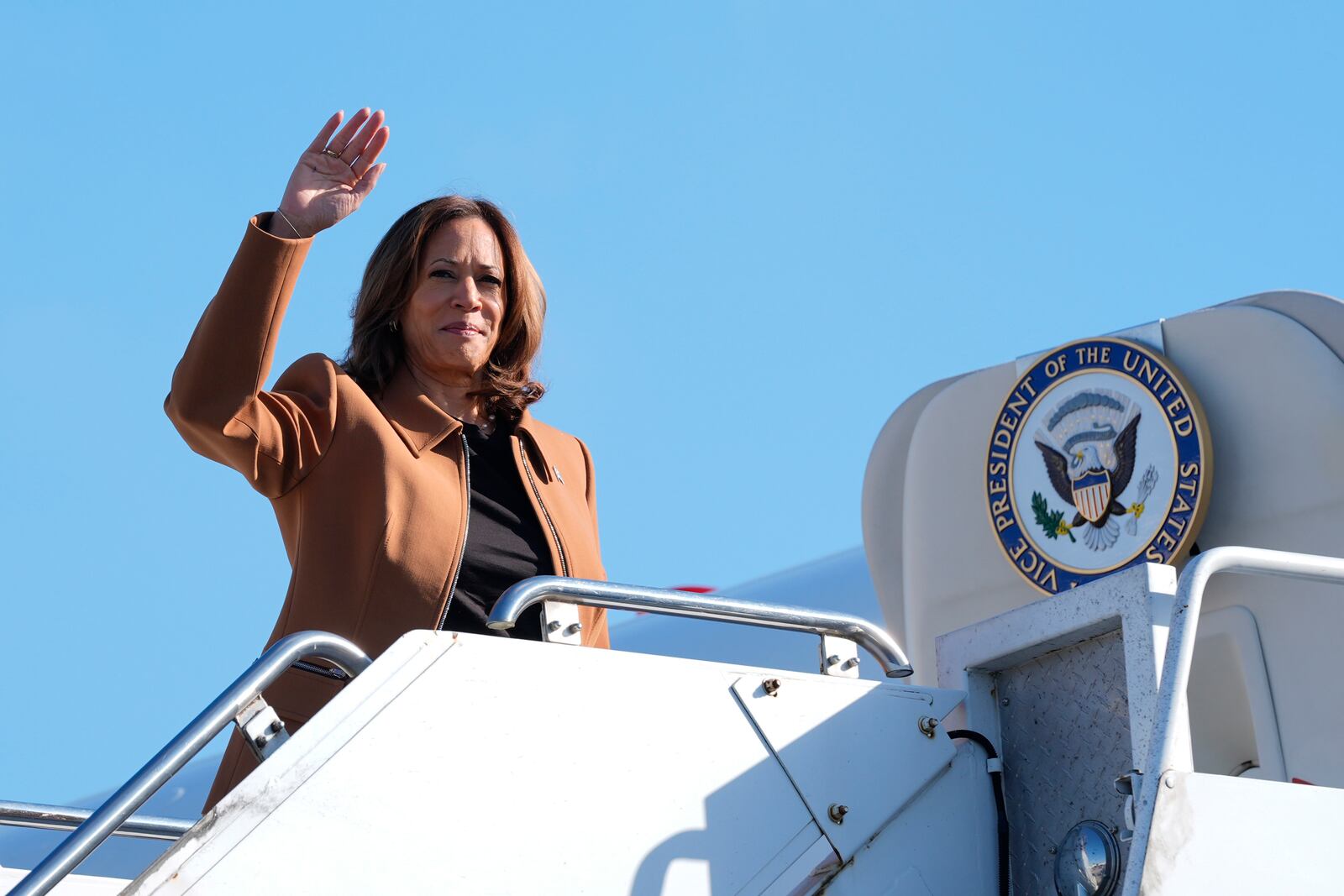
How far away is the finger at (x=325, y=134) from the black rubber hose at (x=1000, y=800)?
2044 mm

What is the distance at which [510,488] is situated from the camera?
4238 mm

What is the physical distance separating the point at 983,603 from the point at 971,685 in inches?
92.5

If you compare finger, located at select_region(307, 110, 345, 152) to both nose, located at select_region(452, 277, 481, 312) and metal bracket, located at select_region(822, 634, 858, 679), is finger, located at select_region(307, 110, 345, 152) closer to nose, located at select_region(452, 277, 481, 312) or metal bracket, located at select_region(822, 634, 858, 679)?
nose, located at select_region(452, 277, 481, 312)

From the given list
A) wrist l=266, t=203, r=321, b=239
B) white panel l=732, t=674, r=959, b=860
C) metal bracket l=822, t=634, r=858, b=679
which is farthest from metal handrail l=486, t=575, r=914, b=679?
wrist l=266, t=203, r=321, b=239

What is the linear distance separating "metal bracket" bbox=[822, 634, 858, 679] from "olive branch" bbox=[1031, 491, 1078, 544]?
240cm

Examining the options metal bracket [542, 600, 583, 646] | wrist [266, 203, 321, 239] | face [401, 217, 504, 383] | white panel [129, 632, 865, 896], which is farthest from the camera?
face [401, 217, 504, 383]

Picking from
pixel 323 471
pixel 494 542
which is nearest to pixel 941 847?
pixel 494 542

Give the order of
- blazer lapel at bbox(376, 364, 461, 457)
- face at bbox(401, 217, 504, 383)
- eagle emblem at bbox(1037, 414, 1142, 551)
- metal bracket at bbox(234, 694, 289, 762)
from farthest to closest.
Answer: eagle emblem at bbox(1037, 414, 1142, 551), face at bbox(401, 217, 504, 383), blazer lapel at bbox(376, 364, 461, 457), metal bracket at bbox(234, 694, 289, 762)

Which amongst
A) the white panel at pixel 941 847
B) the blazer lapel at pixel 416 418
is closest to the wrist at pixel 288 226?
the blazer lapel at pixel 416 418

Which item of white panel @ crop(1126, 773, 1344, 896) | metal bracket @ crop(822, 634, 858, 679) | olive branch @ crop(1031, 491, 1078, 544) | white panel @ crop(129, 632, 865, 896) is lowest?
white panel @ crop(1126, 773, 1344, 896)

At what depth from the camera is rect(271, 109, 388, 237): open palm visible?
12.7 ft

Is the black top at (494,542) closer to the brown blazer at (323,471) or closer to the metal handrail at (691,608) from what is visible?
the brown blazer at (323,471)

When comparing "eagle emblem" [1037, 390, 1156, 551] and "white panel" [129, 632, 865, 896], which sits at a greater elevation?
"eagle emblem" [1037, 390, 1156, 551]

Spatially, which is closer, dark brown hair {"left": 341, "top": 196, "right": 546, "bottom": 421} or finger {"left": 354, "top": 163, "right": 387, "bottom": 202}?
finger {"left": 354, "top": 163, "right": 387, "bottom": 202}
